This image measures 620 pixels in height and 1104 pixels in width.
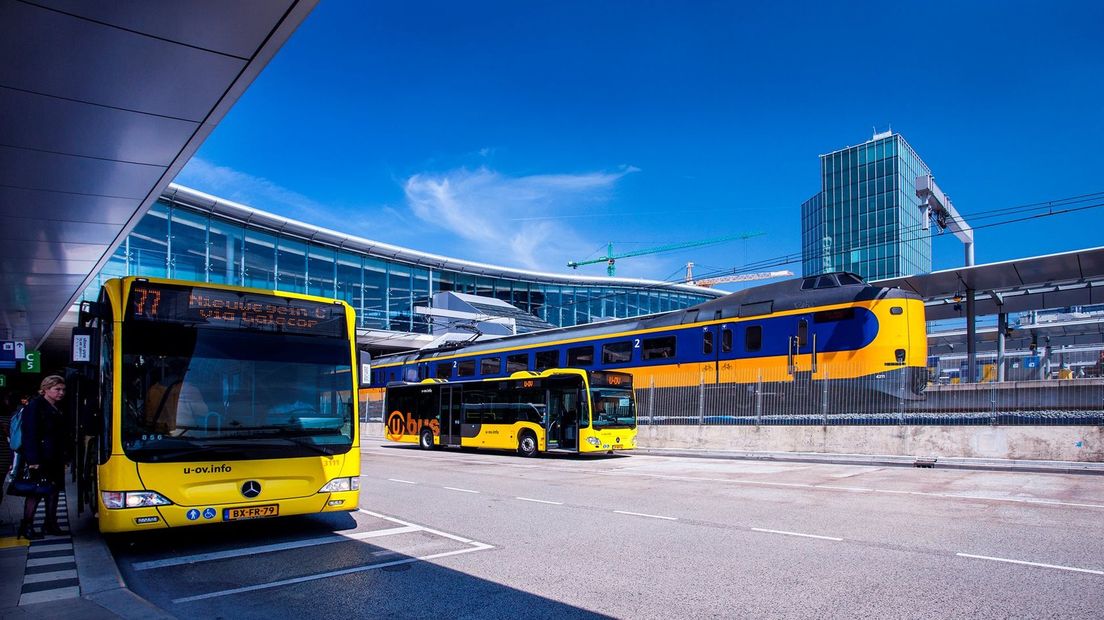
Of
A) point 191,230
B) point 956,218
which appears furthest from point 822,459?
point 191,230

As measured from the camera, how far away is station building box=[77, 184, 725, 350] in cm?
3531

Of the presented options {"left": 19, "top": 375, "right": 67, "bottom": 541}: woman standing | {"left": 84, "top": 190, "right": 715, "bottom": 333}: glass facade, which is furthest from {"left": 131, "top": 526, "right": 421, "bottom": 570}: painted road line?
{"left": 84, "top": 190, "right": 715, "bottom": 333}: glass facade

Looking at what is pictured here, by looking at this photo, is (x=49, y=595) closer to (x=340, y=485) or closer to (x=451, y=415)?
(x=340, y=485)

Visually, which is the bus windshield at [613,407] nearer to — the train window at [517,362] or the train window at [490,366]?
the train window at [517,362]

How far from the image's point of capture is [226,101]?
703 cm

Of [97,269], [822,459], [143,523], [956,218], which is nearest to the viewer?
[143,523]

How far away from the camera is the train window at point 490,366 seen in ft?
99.3

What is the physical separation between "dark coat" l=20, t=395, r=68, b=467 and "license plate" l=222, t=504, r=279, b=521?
242 centimetres

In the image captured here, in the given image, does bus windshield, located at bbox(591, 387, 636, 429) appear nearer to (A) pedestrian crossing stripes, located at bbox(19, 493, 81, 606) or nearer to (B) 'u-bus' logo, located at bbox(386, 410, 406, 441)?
(B) 'u-bus' logo, located at bbox(386, 410, 406, 441)

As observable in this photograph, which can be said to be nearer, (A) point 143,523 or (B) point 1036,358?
(A) point 143,523

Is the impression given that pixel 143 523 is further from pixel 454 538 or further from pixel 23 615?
pixel 454 538

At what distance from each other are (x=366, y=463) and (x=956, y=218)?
23071mm

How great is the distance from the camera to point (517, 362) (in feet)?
96.5

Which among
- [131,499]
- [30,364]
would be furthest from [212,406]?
[30,364]
